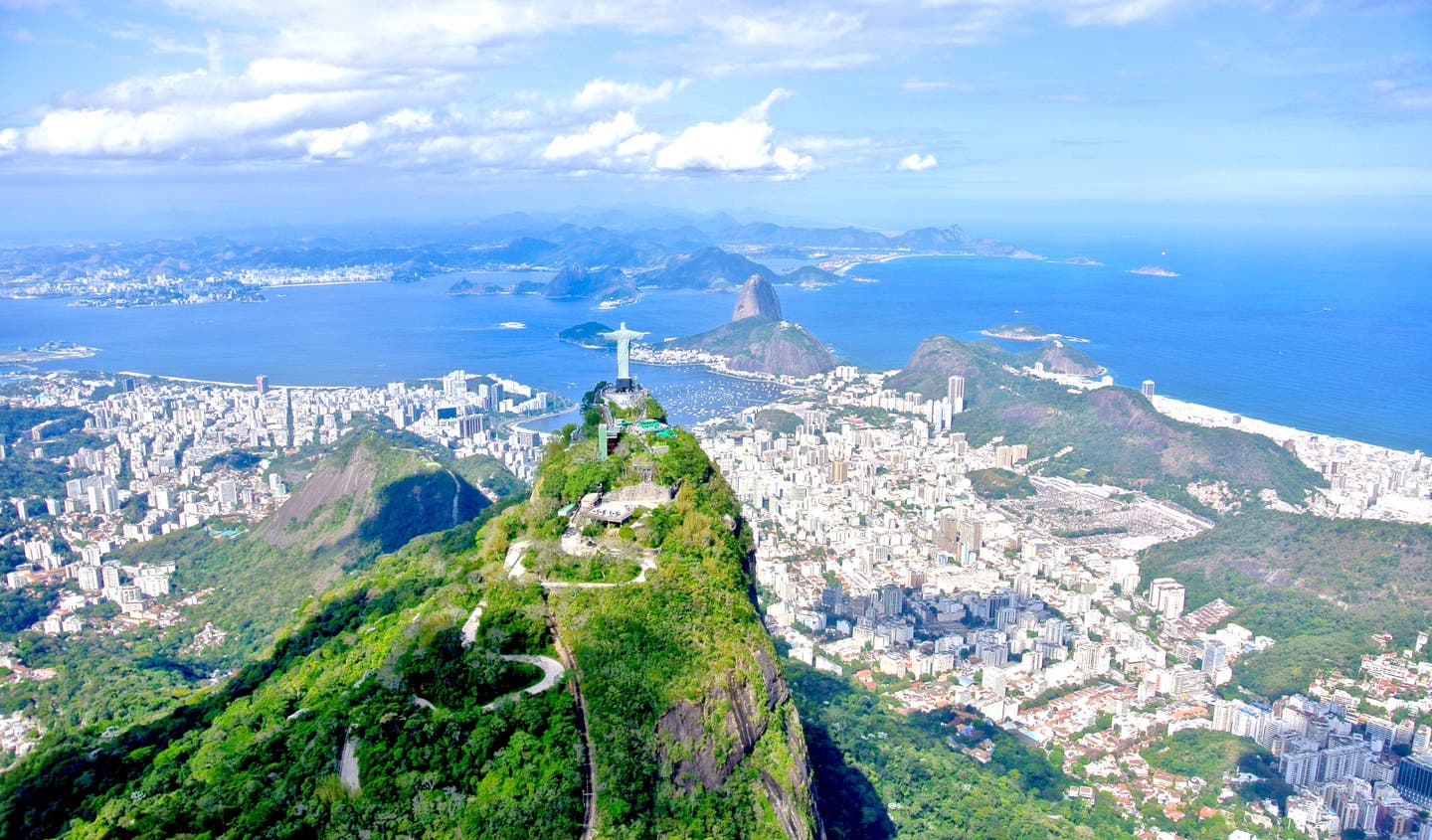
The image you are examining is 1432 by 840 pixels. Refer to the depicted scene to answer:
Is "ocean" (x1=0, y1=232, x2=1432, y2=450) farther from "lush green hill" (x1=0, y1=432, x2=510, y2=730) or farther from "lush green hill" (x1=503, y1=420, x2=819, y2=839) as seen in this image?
"lush green hill" (x1=503, y1=420, x2=819, y2=839)

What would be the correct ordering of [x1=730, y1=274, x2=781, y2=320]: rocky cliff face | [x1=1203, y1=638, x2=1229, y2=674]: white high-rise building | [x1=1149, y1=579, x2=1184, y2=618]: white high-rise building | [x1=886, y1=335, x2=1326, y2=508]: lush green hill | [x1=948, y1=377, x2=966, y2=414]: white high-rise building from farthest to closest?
[x1=730, y1=274, x2=781, y2=320]: rocky cliff face, [x1=948, y1=377, x2=966, y2=414]: white high-rise building, [x1=886, y1=335, x2=1326, y2=508]: lush green hill, [x1=1149, y1=579, x2=1184, y2=618]: white high-rise building, [x1=1203, y1=638, x2=1229, y2=674]: white high-rise building

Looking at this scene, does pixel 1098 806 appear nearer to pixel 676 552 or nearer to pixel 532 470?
pixel 676 552

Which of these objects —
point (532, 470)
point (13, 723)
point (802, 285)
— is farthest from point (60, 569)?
point (802, 285)

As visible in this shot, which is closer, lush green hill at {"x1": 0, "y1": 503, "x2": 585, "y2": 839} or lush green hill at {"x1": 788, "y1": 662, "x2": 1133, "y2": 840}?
lush green hill at {"x1": 0, "y1": 503, "x2": 585, "y2": 839}

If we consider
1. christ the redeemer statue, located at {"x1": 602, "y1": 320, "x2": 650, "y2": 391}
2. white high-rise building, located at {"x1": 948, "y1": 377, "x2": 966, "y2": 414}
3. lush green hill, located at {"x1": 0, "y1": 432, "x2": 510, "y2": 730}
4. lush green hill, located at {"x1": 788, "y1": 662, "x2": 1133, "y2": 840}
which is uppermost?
christ the redeemer statue, located at {"x1": 602, "y1": 320, "x2": 650, "y2": 391}

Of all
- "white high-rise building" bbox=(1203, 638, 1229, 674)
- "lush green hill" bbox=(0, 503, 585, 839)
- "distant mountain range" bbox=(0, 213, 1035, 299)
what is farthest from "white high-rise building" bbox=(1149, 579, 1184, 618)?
"distant mountain range" bbox=(0, 213, 1035, 299)

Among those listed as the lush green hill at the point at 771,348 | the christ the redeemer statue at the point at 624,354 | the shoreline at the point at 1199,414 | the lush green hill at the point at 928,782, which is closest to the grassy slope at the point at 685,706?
the lush green hill at the point at 928,782

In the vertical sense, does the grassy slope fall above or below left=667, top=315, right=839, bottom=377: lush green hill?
above

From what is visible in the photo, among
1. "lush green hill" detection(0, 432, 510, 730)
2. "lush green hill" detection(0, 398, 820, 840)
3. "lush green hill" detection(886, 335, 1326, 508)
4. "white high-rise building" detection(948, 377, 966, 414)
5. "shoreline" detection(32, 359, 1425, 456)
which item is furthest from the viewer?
"white high-rise building" detection(948, 377, 966, 414)
